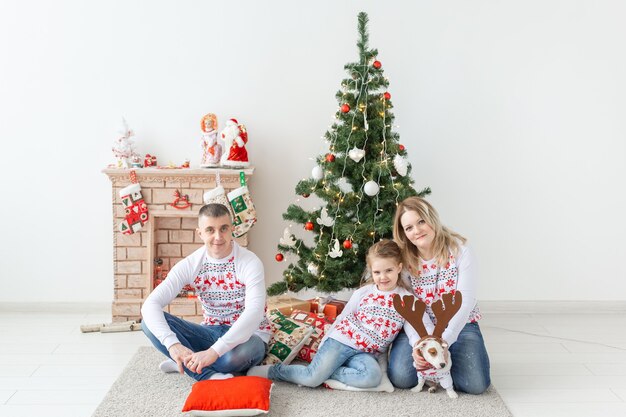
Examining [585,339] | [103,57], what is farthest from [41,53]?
[585,339]

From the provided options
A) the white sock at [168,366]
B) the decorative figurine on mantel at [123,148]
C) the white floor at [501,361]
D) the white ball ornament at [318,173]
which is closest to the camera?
the white floor at [501,361]

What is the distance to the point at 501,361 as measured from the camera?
335 cm

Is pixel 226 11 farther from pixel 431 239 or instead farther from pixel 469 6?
pixel 431 239

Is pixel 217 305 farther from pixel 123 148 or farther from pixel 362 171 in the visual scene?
pixel 123 148

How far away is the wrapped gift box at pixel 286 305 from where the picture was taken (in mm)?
3637

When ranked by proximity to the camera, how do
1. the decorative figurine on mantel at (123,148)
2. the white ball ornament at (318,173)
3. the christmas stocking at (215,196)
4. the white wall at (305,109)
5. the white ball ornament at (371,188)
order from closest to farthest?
the white ball ornament at (371,188), the white ball ornament at (318,173), the christmas stocking at (215,196), the decorative figurine on mantel at (123,148), the white wall at (305,109)

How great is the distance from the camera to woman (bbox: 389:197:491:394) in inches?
113

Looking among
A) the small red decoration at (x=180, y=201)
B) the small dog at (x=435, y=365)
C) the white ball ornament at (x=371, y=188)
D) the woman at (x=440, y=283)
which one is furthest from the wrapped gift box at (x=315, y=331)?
the small red decoration at (x=180, y=201)

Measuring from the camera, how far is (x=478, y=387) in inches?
112

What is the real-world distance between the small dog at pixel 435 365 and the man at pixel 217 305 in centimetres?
67

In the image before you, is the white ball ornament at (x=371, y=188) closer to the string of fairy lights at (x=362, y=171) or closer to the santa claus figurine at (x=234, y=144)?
the string of fairy lights at (x=362, y=171)

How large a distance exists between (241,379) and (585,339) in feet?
6.44

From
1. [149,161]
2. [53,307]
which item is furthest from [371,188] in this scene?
[53,307]

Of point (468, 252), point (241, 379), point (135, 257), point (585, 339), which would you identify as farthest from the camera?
point (135, 257)
